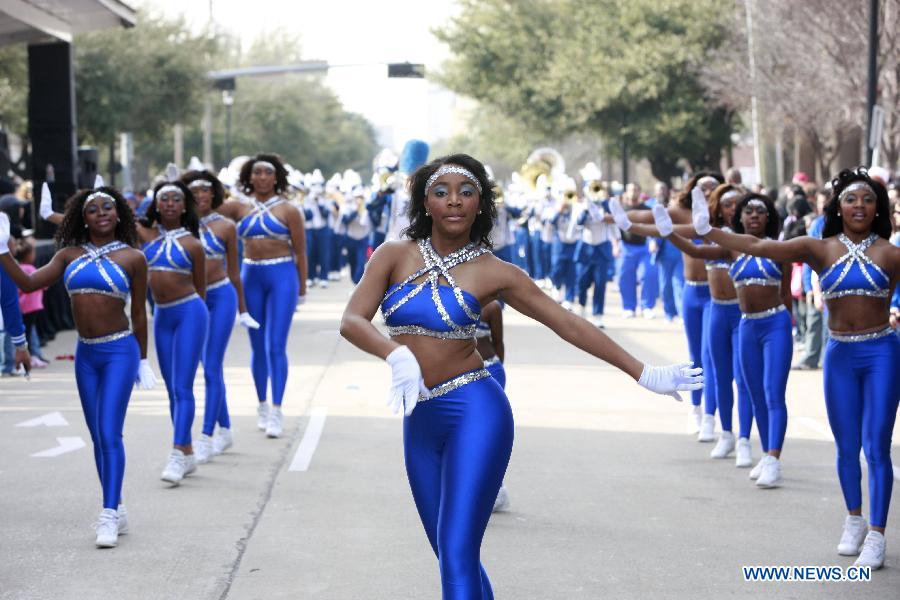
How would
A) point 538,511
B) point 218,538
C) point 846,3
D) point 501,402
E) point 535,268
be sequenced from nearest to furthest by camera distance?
point 501,402 → point 218,538 → point 538,511 → point 846,3 → point 535,268

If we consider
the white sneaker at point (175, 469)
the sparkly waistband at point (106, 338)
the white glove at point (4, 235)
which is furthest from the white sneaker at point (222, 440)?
the white glove at point (4, 235)

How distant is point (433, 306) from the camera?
5.67m

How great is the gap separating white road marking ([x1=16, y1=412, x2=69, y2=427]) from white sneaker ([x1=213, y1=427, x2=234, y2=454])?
6.30ft

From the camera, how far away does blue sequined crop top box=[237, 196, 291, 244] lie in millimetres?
11781

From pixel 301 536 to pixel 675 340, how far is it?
1265cm

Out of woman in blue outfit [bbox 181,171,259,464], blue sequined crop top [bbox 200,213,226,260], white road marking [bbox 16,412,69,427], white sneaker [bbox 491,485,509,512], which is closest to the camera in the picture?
white sneaker [bbox 491,485,509,512]

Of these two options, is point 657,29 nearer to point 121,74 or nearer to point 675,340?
point 121,74

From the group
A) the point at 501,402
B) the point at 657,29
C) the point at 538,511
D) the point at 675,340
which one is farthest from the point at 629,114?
the point at 501,402

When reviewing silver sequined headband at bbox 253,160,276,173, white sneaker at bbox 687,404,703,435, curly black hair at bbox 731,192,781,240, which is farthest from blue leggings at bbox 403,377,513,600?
white sneaker at bbox 687,404,703,435

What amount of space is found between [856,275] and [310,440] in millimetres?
4908

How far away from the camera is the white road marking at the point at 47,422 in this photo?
1252cm

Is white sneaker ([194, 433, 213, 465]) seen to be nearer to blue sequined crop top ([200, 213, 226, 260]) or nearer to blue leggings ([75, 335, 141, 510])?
blue sequined crop top ([200, 213, 226, 260])

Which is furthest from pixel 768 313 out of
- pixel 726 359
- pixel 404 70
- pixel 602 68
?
pixel 602 68

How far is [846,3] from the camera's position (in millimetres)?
28750
